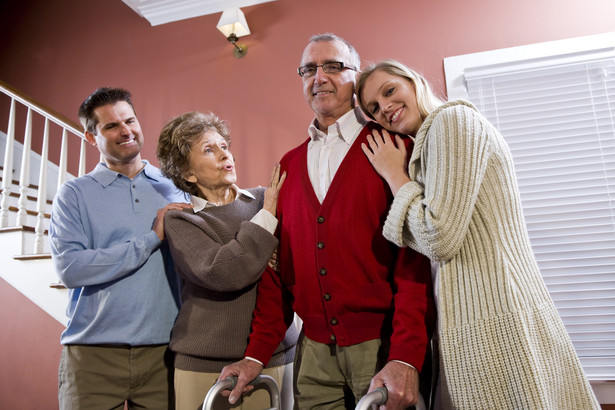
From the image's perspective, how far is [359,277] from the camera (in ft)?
4.28

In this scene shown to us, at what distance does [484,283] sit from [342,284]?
1.29 ft

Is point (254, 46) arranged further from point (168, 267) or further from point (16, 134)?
point (16, 134)

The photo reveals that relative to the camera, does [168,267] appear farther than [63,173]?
No

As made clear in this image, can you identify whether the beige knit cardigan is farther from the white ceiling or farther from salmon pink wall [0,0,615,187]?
the white ceiling

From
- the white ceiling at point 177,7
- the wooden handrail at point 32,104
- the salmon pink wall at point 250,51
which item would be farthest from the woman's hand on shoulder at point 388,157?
the wooden handrail at point 32,104

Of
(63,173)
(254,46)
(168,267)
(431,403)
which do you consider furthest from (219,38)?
(431,403)

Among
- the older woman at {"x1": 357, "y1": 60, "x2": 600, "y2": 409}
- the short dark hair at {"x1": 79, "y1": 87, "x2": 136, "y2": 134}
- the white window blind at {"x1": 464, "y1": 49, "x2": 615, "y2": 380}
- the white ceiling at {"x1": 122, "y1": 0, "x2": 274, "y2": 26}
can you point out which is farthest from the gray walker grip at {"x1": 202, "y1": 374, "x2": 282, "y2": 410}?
the white ceiling at {"x1": 122, "y1": 0, "x2": 274, "y2": 26}

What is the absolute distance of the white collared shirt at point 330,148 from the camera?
4.74 ft

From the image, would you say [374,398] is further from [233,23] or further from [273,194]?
[233,23]

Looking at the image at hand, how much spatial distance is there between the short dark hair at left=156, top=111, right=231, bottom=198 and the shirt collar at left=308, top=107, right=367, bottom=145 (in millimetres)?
502

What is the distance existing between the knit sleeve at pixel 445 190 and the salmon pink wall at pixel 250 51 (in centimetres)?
205

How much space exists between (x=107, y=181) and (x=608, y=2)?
3.08m

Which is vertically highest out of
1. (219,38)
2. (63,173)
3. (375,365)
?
(219,38)

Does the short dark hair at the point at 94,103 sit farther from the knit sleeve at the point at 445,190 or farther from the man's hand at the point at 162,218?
the knit sleeve at the point at 445,190
